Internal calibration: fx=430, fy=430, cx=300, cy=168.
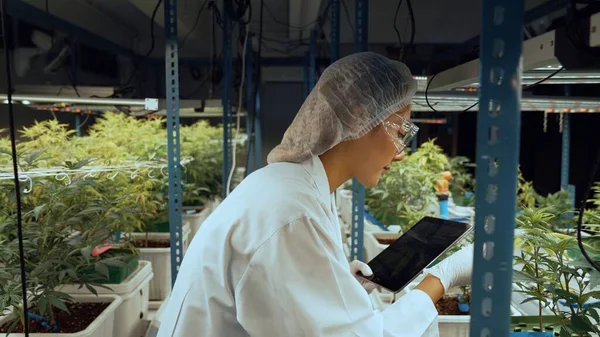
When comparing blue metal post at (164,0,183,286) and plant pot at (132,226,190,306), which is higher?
blue metal post at (164,0,183,286)

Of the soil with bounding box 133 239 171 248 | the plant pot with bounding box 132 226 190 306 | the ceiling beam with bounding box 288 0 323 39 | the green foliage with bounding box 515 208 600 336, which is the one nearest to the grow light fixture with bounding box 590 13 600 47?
the green foliage with bounding box 515 208 600 336

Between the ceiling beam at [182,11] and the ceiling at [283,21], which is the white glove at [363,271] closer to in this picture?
the ceiling beam at [182,11]

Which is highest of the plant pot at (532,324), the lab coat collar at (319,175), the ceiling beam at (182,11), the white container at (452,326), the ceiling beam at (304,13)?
the ceiling beam at (304,13)

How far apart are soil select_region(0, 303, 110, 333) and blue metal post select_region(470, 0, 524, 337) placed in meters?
1.23

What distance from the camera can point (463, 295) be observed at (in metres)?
1.43

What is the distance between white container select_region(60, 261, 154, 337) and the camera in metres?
1.54

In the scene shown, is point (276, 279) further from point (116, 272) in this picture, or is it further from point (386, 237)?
point (386, 237)

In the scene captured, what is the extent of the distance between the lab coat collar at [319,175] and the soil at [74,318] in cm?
93

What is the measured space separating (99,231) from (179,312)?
90cm

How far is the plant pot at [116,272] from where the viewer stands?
1.49m

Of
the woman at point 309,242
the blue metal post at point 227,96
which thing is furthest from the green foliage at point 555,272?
the blue metal post at point 227,96

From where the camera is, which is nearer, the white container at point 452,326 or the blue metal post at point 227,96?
the white container at point 452,326

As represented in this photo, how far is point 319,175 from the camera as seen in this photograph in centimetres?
92

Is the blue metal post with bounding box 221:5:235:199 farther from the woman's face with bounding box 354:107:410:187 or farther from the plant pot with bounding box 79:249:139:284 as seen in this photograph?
the woman's face with bounding box 354:107:410:187
